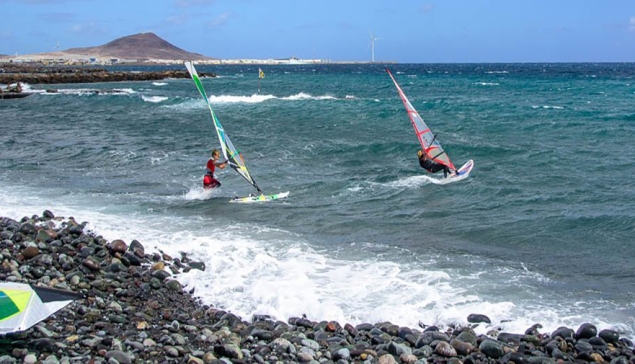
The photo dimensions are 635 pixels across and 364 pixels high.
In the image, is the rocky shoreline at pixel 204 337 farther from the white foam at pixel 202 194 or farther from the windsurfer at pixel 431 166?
A: the windsurfer at pixel 431 166

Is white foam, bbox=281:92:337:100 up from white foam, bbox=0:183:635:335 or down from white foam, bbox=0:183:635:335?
up

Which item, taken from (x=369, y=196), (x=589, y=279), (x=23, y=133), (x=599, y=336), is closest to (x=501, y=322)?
(x=599, y=336)

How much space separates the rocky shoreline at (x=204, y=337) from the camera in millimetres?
6285

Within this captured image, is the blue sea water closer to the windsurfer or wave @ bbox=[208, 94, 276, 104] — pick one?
the windsurfer

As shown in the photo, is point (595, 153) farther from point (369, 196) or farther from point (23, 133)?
point (23, 133)

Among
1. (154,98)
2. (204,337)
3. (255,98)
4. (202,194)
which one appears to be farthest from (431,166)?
(154,98)

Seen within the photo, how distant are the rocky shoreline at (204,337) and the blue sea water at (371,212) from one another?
0.40 m

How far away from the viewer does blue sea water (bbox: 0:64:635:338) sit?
8422mm

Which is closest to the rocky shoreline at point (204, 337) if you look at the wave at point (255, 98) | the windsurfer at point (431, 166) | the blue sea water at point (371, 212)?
the blue sea water at point (371, 212)

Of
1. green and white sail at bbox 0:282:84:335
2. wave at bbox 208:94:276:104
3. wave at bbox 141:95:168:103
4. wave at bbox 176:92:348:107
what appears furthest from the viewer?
wave at bbox 208:94:276:104

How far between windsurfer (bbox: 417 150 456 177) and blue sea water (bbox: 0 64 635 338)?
265mm

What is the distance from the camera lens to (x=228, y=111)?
3875cm

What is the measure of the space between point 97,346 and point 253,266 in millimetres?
3453

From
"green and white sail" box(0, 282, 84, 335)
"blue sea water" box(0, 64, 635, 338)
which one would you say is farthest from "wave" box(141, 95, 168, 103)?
"green and white sail" box(0, 282, 84, 335)
